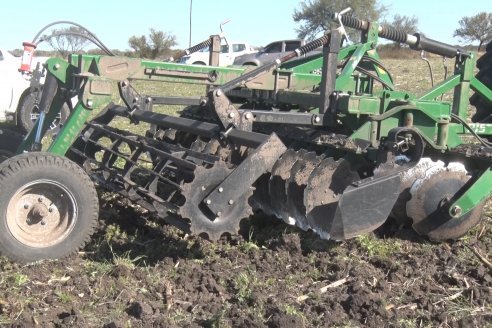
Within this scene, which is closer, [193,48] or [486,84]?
[486,84]

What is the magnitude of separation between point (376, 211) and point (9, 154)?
4.45m

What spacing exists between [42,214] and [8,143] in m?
4.19

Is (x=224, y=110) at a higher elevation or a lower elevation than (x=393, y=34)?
lower

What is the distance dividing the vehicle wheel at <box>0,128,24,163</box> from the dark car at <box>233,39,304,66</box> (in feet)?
50.8

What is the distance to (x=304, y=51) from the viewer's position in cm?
493

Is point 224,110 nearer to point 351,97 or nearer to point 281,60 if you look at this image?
point 281,60

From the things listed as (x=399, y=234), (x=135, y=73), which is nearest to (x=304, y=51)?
(x=135, y=73)

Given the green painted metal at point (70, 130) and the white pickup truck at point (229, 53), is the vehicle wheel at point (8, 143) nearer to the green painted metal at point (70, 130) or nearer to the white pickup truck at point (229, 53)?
the green painted metal at point (70, 130)

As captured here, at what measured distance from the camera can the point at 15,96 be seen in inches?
405

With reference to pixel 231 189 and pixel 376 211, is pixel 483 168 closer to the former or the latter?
pixel 376 211

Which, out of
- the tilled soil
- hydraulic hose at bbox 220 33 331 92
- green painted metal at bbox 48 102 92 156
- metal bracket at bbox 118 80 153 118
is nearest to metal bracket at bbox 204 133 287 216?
the tilled soil

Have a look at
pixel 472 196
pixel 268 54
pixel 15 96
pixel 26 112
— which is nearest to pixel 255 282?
pixel 472 196

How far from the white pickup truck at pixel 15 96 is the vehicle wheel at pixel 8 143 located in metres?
1.24

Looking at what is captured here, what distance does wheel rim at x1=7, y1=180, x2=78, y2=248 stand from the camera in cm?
420
